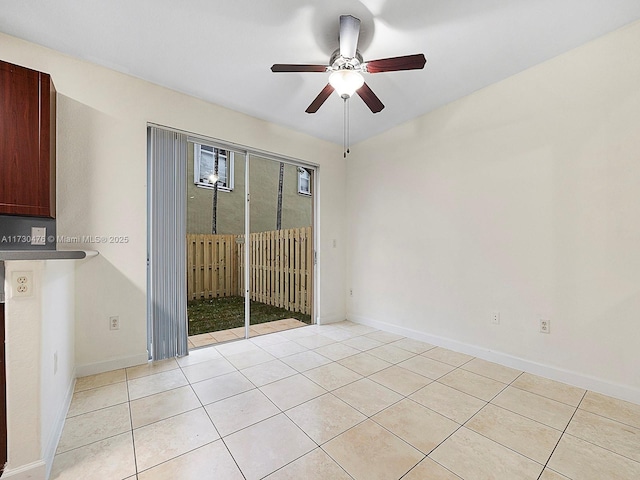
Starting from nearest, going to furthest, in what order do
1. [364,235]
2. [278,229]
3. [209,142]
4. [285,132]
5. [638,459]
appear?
[638,459] < [209,142] < [285,132] < [364,235] < [278,229]

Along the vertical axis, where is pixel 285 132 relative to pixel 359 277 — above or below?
above

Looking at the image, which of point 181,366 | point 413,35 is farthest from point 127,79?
point 181,366

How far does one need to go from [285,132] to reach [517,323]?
341cm

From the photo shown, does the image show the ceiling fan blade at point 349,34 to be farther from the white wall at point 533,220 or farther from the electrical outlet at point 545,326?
the electrical outlet at point 545,326

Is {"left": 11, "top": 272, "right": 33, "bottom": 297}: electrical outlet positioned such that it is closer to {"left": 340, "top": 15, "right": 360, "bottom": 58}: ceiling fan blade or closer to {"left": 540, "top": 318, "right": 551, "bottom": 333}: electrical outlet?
{"left": 340, "top": 15, "right": 360, "bottom": 58}: ceiling fan blade

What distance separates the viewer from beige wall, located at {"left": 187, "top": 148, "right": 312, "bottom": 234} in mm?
3660

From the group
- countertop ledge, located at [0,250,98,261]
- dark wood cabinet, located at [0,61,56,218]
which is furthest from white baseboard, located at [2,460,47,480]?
dark wood cabinet, located at [0,61,56,218]

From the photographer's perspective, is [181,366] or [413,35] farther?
[181,366]

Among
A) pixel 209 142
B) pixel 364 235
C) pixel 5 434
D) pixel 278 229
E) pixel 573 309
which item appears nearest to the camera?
pixel 5 434

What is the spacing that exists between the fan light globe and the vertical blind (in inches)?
70.8

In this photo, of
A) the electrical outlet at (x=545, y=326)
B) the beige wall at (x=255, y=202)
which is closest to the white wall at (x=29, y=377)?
the beige wall at (x=255, y=202)

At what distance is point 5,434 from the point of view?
1316 millimetres

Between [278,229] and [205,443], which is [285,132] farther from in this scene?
[205,443]

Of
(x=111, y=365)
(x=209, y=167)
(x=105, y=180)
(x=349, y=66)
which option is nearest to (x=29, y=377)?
(x=111, y=365)
